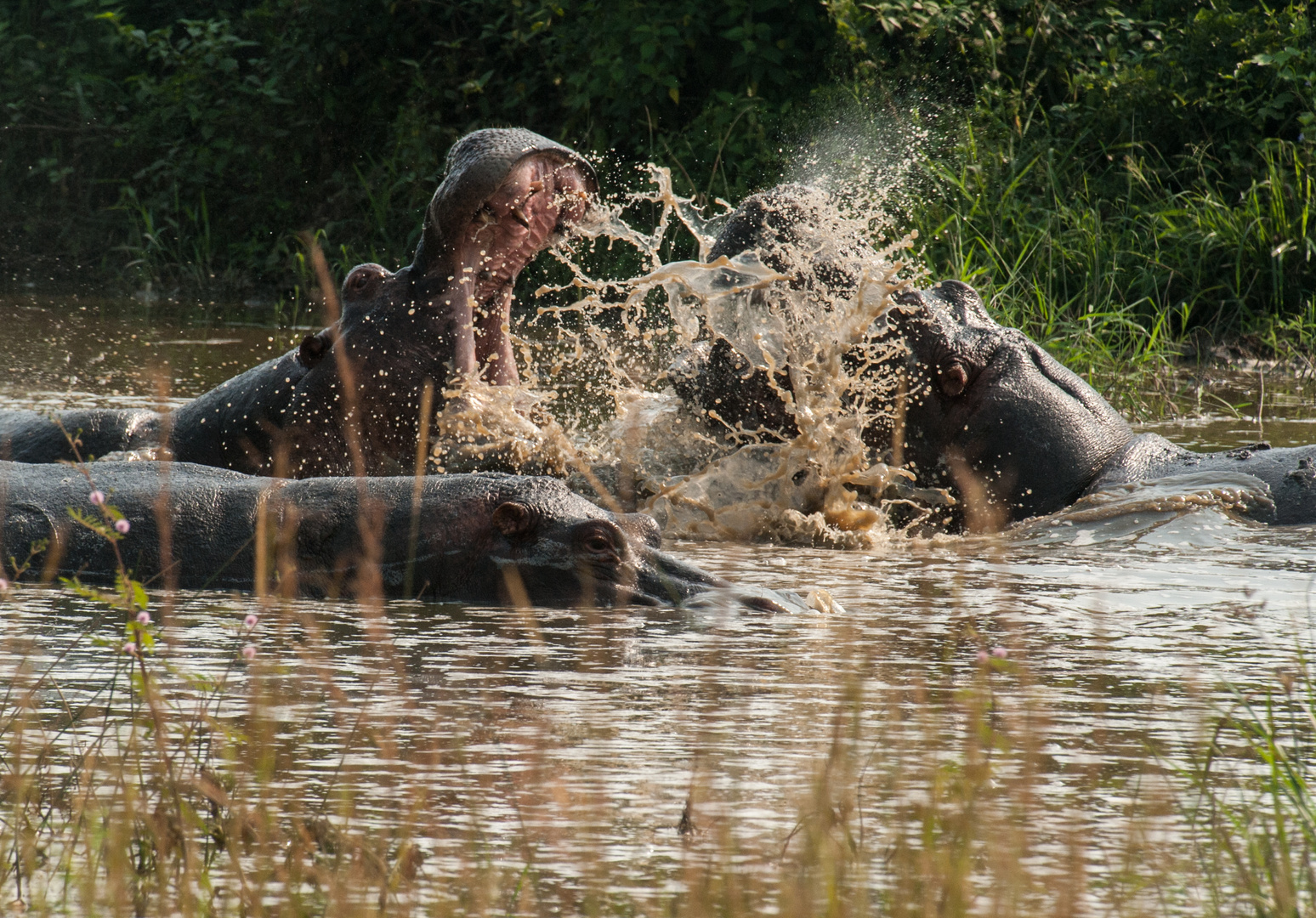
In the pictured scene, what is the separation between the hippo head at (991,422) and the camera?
5.52 meters

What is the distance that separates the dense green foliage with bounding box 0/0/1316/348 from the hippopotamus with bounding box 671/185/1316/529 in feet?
8.85

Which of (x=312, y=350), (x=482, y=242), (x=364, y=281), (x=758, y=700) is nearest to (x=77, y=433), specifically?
(x=312, y=350)

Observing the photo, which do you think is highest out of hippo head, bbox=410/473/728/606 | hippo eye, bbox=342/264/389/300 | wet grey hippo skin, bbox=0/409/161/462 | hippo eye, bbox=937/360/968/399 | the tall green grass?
the tall green grass

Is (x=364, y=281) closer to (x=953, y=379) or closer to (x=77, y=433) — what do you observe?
(x=77, y=433)

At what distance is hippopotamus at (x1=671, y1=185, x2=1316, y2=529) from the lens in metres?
5.52

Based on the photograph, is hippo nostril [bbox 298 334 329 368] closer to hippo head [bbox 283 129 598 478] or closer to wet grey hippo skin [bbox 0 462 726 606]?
hippo head [bbox 283 129 598 478]

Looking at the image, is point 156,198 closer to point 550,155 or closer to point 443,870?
point 550,155

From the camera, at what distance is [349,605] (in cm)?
392

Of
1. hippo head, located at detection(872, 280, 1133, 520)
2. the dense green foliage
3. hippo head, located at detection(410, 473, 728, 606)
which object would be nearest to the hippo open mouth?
hippo head, located at detection(410, 473, 728, 606)

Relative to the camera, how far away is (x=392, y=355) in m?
5.09

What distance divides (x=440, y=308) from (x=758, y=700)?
2.19 m

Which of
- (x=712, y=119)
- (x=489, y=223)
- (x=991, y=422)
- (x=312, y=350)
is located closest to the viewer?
(x=489, y=223)

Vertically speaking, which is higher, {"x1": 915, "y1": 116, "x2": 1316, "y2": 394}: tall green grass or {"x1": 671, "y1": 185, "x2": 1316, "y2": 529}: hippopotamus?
{"x1": 915, "y1": 116, "x2": 1316, "y2": 394}: tall green grass

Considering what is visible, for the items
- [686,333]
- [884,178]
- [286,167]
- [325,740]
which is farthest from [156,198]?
[325,740]
